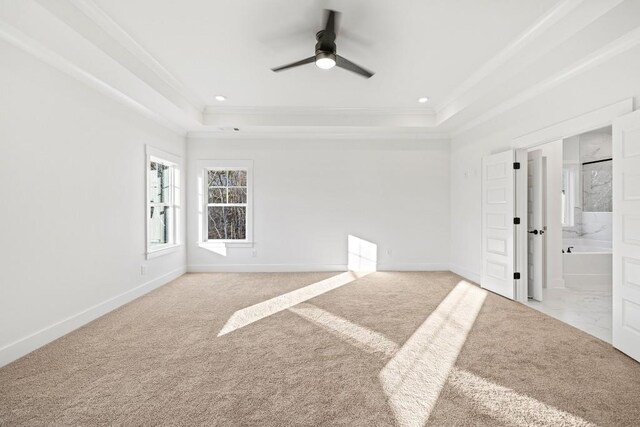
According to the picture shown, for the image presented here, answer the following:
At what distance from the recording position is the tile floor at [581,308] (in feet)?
10.4

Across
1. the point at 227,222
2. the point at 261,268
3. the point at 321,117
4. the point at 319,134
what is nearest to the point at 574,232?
the point at 319,134

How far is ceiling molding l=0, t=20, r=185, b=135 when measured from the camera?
2434 millimetres

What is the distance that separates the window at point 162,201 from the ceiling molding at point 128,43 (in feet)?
3.53

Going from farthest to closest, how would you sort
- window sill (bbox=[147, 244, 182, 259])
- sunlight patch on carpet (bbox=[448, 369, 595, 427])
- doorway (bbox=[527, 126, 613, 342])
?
window sill (bbox=[147, 244, 182, 259])
doorway (bbox=[527, 126, 613, 342])
sunlight patch on carpet (bbox=[448, 369, 595, 427])

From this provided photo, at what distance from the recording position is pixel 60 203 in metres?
2.98

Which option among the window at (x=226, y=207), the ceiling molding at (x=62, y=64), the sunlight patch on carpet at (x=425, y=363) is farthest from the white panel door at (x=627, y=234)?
the window at (x=226, y=207)

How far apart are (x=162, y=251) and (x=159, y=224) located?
1.75 feet

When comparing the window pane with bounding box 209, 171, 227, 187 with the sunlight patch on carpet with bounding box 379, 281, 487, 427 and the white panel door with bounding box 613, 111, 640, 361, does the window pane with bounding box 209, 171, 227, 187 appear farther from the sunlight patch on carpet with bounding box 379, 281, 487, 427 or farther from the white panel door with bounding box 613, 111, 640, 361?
the white panel door with bounding box 613, 111, 640, 361

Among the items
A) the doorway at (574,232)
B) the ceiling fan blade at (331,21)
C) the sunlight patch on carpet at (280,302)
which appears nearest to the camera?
the ceiling fan blade at (331,21)

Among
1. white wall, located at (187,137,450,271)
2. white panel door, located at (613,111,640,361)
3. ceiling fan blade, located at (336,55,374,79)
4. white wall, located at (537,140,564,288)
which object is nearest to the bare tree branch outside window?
white wall, located at (187,137,450,271)

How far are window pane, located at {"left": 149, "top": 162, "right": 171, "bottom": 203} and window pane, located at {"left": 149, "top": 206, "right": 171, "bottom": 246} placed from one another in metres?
0.16

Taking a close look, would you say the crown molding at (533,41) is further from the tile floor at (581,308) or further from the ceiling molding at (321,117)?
the tile floor at (581,308)

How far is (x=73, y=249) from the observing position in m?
3.14

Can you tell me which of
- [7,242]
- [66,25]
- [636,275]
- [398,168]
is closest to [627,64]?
[636,275]
